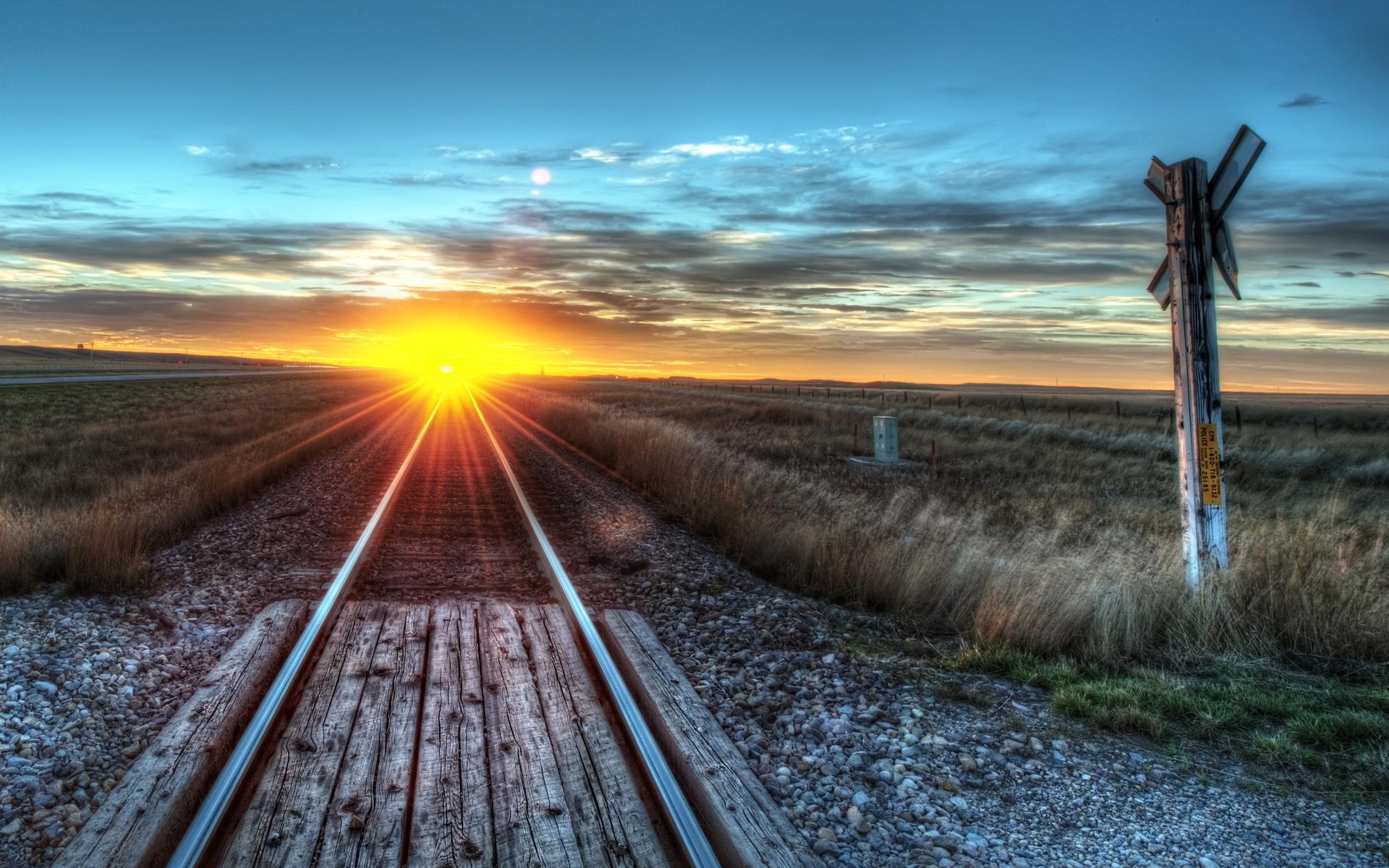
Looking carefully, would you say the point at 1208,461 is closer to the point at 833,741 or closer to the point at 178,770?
the point at 833,741

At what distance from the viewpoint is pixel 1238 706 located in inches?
183

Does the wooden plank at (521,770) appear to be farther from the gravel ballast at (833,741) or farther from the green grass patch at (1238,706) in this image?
the green grass patch at (1238,706)

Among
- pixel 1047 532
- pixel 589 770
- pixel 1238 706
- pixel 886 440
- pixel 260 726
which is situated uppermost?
pixel 886 440

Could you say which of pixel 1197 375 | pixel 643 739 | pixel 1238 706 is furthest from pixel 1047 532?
pixel 643 739

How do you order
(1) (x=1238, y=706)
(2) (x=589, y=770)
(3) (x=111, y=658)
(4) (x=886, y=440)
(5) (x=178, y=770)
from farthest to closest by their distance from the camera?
(4) (x=886, y=440)
(3) (x=111, y=658)
(1) (x=1238, y=706)
(2) (x=589, y=770)
(5) (x=178, y=770)

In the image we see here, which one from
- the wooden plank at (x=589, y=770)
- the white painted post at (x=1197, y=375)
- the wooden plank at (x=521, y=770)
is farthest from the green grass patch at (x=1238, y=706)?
the wooden plank at (x=521, y=770)

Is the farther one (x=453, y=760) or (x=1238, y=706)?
(x=1238, y=706)

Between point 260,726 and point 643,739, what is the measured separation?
181cm

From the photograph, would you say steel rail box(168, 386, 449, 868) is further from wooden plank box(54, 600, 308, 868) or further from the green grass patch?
the green grass patch

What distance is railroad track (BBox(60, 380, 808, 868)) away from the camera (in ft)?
10.3

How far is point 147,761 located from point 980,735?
3867 millimetres

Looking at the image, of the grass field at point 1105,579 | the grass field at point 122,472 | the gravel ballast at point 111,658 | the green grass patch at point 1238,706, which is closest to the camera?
the gravel ballast at point 111,658

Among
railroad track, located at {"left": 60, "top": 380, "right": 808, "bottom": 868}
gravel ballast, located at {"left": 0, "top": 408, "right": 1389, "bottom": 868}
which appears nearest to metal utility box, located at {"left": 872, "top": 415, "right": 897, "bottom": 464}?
gravel ballast, located at {"left": 0, "top": 408, "right": 1389, "bottom": 868}

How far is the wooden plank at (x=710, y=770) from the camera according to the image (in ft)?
10.2
